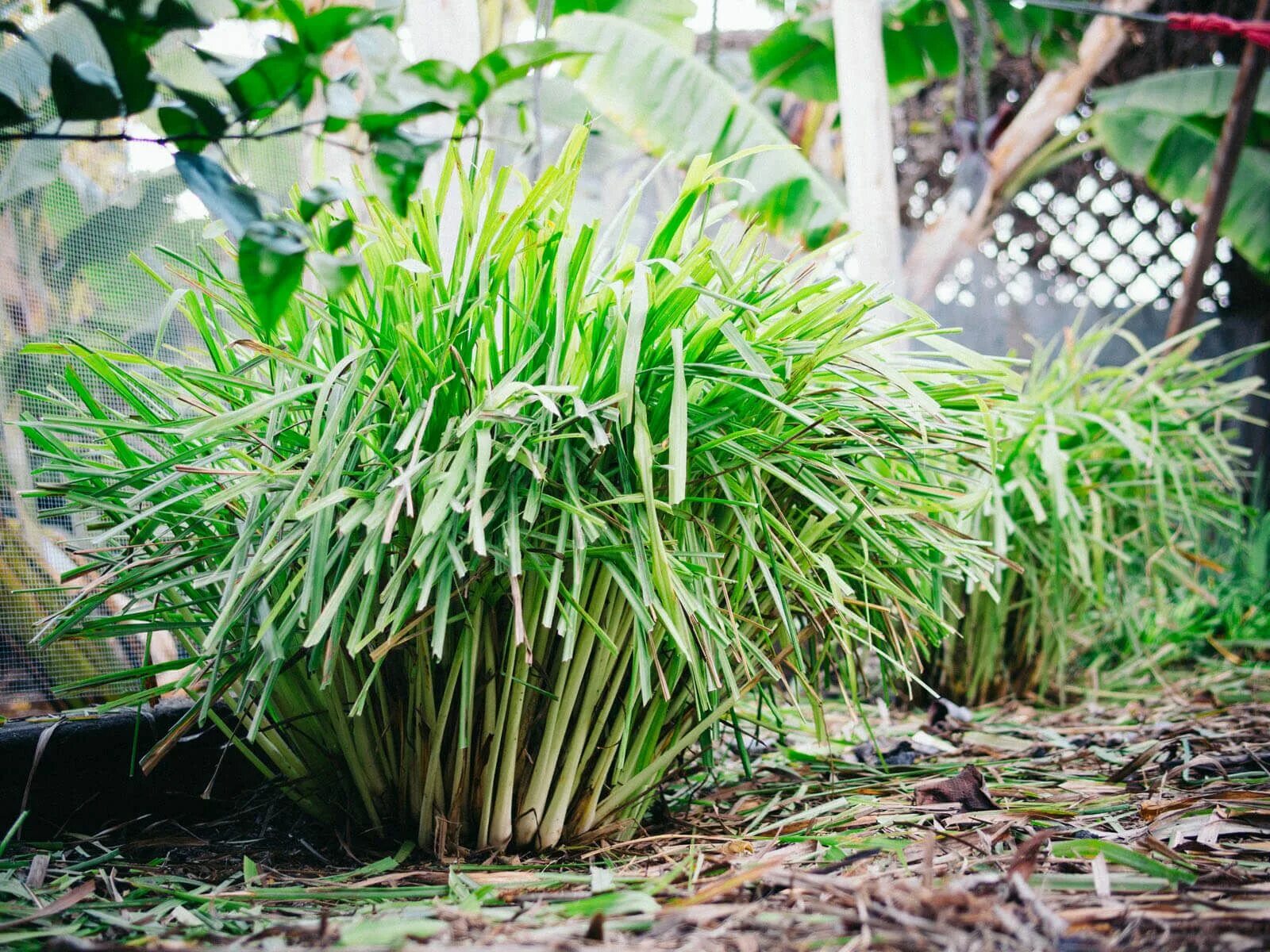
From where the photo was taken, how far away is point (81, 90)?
1.59ft

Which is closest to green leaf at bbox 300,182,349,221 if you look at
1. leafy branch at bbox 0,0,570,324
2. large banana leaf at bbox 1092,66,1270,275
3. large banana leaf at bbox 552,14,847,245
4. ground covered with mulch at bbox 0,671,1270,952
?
leafy branch at bbox 0,0,570,324

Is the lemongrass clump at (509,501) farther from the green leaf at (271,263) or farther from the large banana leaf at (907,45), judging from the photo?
the large banana leaf at (907,45)

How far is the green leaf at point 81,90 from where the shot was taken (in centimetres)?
48

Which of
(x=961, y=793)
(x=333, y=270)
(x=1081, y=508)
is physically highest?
(x=333, y=270)

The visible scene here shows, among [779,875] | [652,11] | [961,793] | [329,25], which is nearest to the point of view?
[329,25]

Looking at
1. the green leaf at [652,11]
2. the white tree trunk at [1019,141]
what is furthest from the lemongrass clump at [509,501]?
the green leaf at [652,11]

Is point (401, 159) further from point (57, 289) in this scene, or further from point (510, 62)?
point (57, 289)

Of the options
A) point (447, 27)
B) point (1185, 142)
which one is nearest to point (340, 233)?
point (447, 27)

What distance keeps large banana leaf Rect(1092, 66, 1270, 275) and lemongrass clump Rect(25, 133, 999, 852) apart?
3.66 metres

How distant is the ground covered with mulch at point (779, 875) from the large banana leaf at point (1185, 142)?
11.5 ft

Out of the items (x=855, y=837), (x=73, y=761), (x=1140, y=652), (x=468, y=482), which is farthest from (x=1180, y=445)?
(x=73, y=761)

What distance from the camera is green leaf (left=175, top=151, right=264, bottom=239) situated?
1.67 ft

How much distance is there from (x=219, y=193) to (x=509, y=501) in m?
0.30

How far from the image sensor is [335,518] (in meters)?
0.74
